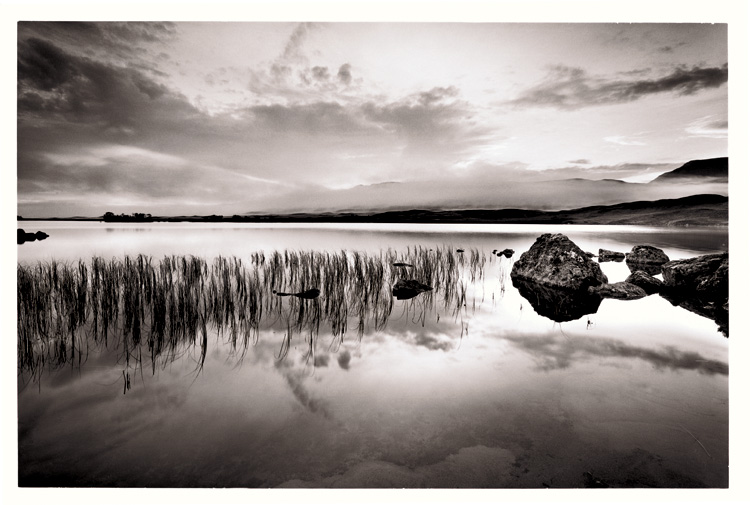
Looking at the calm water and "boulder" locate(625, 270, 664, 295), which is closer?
the calm water

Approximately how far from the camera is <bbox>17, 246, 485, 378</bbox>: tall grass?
2.95m

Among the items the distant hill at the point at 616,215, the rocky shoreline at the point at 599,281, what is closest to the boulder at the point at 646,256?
the rocky shoreline at the point at 599,281

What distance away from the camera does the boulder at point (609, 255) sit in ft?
20.8

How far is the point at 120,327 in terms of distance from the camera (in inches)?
128

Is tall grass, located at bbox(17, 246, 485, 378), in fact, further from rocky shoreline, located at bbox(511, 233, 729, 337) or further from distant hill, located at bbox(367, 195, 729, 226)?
rocky shoreline, located at bbox(511, 233, 729, 337)

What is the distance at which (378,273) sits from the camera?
16.0 feet

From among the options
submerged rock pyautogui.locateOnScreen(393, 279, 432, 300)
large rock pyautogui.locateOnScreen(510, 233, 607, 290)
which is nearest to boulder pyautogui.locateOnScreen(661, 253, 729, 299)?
large rock pyautogui.locateOnScreen(510, 233, 607, 290)

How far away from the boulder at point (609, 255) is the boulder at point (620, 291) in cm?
207

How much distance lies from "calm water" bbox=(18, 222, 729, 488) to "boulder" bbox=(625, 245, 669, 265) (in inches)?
102

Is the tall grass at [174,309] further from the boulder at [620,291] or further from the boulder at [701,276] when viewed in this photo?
the boulder at [701,276]

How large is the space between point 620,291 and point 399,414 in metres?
3.66

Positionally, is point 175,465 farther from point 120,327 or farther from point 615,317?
point 615,317

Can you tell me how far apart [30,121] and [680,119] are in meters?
5.80
